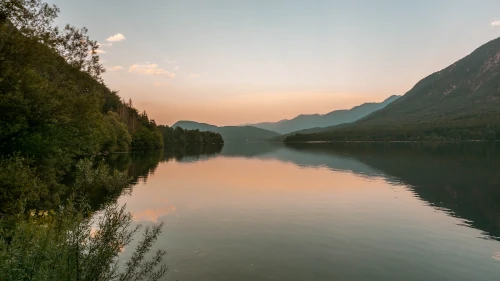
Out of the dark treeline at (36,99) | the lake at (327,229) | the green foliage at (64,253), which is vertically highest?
the dark treeline at (36,99)

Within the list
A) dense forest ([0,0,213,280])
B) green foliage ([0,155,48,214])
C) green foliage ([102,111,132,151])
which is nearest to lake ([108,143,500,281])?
dense forest ([0,0,213,280])

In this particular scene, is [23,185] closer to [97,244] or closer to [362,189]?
[97,244]

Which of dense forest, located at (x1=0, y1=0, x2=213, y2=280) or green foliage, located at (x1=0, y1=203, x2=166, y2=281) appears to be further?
dense forest, located at (x1=0, y1=0, x2=213, y2=280)

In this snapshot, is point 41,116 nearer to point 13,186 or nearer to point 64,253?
point 13,186

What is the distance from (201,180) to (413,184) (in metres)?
43.8

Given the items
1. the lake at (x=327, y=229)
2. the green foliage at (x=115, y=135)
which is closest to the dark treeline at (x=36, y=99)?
the lake at (x=327, y=229)

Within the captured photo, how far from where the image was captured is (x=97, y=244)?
12.3 meters

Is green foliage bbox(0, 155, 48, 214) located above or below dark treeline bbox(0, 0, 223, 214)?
below

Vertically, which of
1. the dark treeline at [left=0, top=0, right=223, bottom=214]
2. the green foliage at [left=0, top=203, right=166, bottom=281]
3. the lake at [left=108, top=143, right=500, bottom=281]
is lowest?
the lake at [left=108, top=143, right=500, bottom=281]

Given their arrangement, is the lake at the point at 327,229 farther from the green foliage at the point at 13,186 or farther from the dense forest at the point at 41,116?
the green foliage at the point at 13,186

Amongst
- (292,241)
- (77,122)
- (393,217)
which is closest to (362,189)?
(393,217)

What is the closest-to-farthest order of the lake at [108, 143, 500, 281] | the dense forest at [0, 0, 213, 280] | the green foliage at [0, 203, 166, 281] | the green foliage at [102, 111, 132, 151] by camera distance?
the green foliage at [0, 203, 166, 281]
the dense forest at [0, 0, 213, 280]
the lake at [108, 143, 500, 281]
the green foliage at [102, 111, 132, 151]

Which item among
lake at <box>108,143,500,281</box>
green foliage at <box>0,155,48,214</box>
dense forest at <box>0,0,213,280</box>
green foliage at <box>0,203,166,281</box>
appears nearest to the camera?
green foliage at <box>0,203,166,281</box>

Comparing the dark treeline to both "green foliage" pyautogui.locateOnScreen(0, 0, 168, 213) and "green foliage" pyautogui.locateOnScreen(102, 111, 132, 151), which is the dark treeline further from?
"green foliage" pyautogui.locateOnScreen(102, 111, 132, 151)
